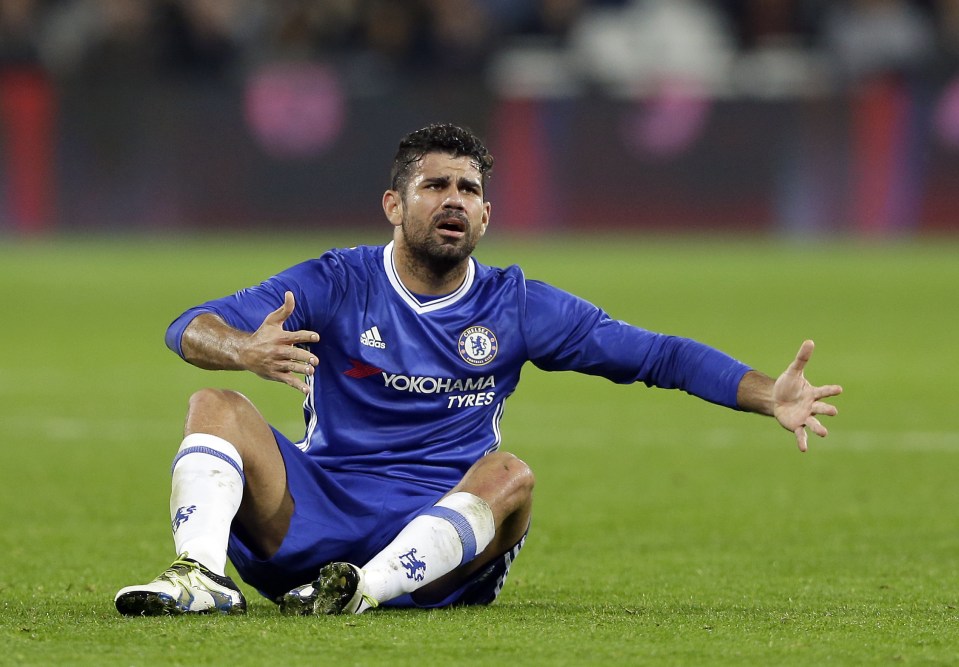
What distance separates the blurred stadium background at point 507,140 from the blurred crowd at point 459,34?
0.39ft

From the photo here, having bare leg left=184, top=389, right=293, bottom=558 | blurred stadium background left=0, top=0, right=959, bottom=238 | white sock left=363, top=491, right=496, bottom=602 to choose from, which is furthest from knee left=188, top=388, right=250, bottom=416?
blurred stadium background left=0, top=0, right=959, bottom=238

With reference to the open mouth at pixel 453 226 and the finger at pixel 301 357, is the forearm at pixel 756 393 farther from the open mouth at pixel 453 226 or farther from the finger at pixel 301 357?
the finger at pixel 301 357

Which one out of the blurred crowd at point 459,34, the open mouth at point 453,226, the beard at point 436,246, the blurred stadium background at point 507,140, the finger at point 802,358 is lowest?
the finger at point 802,358

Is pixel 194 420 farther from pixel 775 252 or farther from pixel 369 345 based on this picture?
pixel 775 252

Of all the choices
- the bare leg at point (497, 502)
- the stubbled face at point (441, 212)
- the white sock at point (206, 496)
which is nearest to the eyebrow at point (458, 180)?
the stubbled face at point (441, 212)

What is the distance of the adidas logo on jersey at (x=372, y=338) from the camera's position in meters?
5.64

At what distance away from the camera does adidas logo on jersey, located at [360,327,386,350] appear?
5645 millimetres

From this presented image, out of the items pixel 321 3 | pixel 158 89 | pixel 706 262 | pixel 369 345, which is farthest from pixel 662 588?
pixel 321 3

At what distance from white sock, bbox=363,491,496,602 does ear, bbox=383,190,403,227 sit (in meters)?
0.99

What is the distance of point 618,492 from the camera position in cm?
867

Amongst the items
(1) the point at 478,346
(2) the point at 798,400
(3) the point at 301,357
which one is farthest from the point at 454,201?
(2) the point at 798,400

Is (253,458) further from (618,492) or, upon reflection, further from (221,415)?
(618,492)

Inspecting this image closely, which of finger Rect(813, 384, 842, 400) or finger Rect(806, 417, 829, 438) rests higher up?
finger Rect(813, 384, 842, 400)

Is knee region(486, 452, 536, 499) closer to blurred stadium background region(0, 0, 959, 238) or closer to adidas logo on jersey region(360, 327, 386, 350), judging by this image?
adidas logo on jersey region(360, 327, 386, 350)
